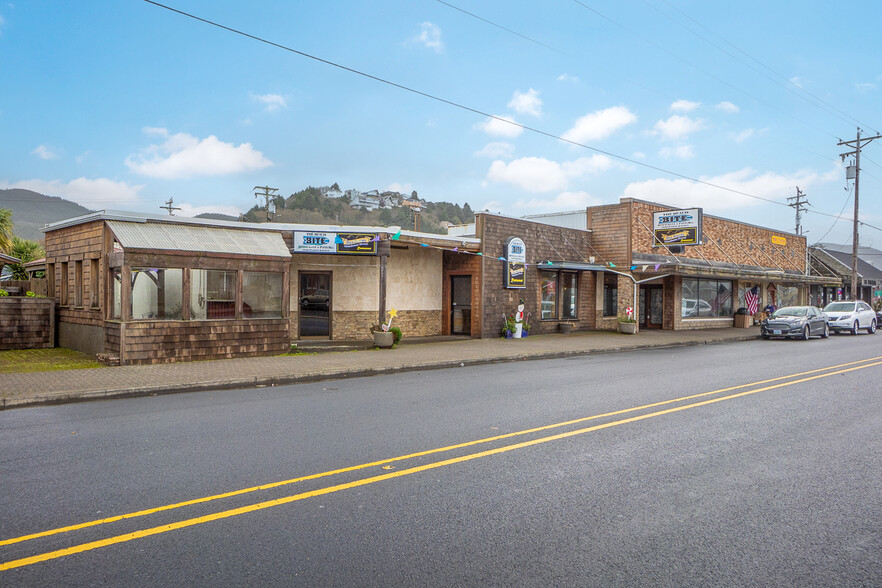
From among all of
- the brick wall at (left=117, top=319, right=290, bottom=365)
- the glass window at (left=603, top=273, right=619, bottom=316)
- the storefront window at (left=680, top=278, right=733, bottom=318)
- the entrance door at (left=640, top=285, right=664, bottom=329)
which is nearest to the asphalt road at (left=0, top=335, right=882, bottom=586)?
the brick wall at (left=117, top=319, right=290, bottom=365)

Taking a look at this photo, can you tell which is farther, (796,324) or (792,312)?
(792,312)

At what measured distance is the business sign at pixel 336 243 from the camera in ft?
55.3

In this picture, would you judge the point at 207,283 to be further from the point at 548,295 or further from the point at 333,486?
the point at 548,295

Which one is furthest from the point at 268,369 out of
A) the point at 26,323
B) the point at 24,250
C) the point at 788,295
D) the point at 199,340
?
the point at 788,295

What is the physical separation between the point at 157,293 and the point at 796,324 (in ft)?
78.7

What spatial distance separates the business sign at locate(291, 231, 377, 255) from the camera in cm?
1684

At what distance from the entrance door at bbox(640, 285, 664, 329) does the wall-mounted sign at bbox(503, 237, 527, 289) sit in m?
9.58

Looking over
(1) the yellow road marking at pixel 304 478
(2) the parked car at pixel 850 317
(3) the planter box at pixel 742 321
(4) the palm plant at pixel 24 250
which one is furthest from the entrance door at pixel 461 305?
(4) the palm plant at pixel 24 250

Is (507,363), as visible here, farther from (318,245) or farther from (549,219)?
(549,219)

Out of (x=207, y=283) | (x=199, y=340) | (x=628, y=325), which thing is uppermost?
(x=207, y=283)

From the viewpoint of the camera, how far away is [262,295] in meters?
14.9

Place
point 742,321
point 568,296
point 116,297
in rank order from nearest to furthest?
1. point 116,297
2. point 568,296
3. point 742,321

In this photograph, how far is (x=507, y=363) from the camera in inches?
587

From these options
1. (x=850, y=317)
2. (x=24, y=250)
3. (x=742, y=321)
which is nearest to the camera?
(x=850, y=317)
